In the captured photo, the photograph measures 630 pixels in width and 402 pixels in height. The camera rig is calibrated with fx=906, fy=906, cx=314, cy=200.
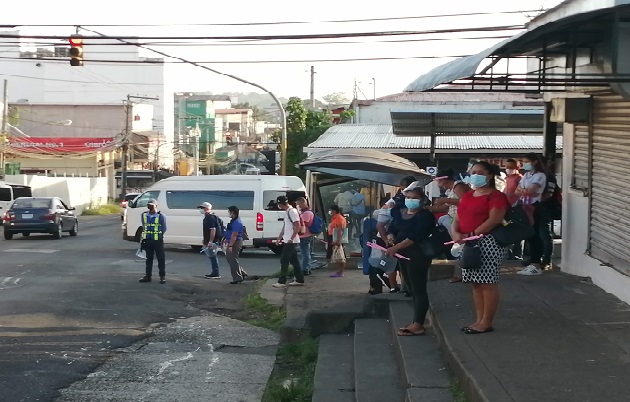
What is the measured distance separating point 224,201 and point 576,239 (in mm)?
14890

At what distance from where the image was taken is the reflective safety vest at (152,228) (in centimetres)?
1711

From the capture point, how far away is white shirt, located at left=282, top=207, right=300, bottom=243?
15.7m

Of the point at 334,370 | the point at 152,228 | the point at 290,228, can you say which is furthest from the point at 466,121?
the point at 334,370

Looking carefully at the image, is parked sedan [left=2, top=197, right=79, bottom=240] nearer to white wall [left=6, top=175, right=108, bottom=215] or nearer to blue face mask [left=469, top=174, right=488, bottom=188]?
white wall [left=6, top=175, right=108, bottom=215]

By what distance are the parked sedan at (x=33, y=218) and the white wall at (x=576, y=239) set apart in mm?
21079

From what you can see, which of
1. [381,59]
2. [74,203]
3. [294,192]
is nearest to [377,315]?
[381,59]

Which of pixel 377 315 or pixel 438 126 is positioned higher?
pixel 438 126

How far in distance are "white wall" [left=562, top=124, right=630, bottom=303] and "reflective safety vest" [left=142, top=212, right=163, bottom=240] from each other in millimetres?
7795

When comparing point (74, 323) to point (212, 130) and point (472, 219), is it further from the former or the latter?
point (212, 130)

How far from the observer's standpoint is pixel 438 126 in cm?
1891

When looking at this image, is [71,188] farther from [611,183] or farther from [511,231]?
[511,231]

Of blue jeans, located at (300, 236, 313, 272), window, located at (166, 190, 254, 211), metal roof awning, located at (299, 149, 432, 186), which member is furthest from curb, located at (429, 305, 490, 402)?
window, located at (166, 190, 254, 211)

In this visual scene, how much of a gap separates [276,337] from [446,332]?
4149 mm

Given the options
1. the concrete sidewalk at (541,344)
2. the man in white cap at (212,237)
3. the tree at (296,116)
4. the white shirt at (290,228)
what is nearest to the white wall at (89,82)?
the tree at (296,116)
